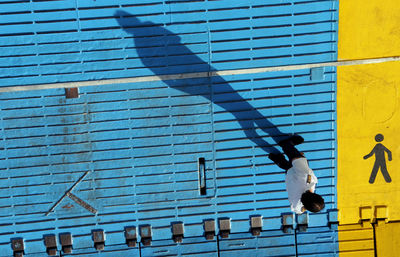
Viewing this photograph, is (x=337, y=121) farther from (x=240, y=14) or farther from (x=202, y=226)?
(x=202, y=226)

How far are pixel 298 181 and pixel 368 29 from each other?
7.60 feet

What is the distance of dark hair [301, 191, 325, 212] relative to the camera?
324 cm

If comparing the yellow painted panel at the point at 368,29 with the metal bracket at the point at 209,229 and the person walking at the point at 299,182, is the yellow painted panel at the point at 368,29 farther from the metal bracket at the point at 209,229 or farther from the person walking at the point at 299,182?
the metal bracket at the point at 209,229

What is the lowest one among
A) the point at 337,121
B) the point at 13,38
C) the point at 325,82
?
the point at 337,121

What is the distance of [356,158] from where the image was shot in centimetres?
425

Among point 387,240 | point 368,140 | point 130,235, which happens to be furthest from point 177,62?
point 387,240

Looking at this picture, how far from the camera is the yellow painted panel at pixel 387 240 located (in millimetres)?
4344

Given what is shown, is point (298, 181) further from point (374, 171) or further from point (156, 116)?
point (156, 116)

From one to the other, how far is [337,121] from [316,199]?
1415mm

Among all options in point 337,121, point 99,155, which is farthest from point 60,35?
point 337,121

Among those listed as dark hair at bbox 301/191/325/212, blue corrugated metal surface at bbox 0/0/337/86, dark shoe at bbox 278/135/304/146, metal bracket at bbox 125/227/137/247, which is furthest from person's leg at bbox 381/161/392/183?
metal bracket at bbox 125/227/137/247

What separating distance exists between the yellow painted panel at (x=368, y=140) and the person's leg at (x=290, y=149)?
0.82 m

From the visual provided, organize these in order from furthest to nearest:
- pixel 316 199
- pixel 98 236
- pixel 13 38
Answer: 1. pixel 98 236
2. pixel 13 38
3. pixel 316 199

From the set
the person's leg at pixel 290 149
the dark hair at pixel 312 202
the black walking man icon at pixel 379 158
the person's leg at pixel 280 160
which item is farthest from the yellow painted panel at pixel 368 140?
the dark hair at pixel 312 202
